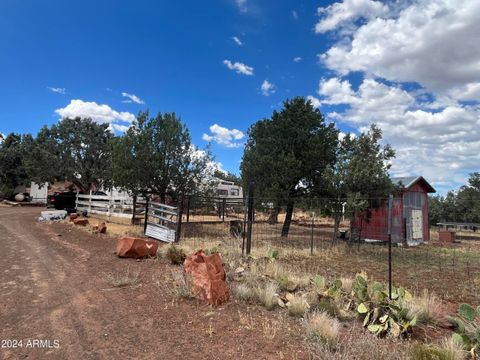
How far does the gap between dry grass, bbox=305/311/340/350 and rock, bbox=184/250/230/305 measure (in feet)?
5.55

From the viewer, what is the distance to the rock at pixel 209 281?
19.1 ft

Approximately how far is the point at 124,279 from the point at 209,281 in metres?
2.12

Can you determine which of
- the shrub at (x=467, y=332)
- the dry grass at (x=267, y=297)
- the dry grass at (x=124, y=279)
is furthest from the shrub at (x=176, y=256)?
the shrub at (x=467, y=332)

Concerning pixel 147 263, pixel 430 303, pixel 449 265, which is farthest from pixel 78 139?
pixel 430 303

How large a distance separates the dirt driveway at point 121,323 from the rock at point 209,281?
6.3 inches

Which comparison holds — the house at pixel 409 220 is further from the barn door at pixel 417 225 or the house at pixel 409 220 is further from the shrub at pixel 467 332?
the shrub at pixel 467 332

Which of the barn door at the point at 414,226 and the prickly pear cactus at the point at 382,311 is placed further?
the barn door at the point at 414,226

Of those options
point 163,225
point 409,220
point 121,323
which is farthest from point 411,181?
point 121,323

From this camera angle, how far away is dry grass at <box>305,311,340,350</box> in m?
4.25

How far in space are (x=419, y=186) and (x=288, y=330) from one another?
76.7 feet

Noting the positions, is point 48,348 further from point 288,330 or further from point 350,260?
point 350,260

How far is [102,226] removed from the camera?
47.8ft

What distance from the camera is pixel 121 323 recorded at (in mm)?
4938

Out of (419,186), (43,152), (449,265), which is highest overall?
(43,152)
